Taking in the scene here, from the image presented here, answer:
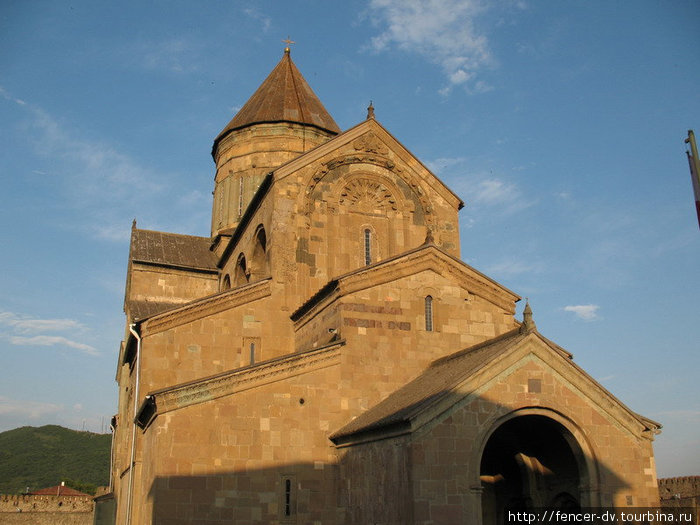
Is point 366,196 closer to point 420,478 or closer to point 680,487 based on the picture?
point 420,478

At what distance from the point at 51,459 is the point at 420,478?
75.3 metres

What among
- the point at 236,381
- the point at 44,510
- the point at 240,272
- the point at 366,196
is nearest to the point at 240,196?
the point at 240,272

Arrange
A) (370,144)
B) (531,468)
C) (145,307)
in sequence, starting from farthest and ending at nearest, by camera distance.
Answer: (145,307) < (370,144) < (531,468)

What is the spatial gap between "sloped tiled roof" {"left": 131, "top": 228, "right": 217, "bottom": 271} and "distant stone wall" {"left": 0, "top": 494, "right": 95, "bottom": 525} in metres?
21.8

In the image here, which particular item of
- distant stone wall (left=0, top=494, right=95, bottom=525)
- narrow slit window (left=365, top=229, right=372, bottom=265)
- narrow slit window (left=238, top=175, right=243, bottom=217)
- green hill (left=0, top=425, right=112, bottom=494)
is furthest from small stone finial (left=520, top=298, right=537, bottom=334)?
green hill (left=0, top=425, right=112, bottom=494)

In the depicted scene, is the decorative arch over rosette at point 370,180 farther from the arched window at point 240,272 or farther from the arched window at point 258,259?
the arched window at point 240,272

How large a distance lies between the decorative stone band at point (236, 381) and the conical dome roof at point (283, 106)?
15621mm

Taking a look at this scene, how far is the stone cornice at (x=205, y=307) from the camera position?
18.5 metres

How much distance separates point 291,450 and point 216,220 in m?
16.8

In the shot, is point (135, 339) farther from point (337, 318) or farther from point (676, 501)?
point (676, 501)

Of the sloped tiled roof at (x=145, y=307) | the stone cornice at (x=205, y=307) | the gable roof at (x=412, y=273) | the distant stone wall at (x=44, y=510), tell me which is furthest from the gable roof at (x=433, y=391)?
the distant stone wall at (x=44, y=510)

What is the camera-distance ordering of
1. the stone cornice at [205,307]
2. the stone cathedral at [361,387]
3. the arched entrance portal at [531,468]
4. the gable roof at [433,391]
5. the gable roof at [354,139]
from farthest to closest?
the gable roof at [354,139] → the stone cornice at [205,307] → the arched entrance portal at [531,468] → the stone cathedral at [361,387] → the gable roof at [433,391]

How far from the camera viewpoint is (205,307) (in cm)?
1897

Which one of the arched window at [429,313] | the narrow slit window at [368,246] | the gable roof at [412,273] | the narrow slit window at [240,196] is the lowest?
the arched window at [429,313]
